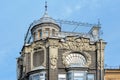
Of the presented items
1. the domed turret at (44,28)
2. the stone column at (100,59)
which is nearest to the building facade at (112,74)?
the stone column at (100,59)

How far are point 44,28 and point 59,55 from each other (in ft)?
13.7

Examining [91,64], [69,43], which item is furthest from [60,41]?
[91,64]

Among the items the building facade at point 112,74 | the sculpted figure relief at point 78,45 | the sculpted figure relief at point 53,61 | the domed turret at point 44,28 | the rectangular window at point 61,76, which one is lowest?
the rectangular window at point 61,76

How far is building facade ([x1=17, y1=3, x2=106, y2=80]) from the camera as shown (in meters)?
54.2

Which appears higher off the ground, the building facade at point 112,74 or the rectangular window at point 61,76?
the building facade at point 112,74

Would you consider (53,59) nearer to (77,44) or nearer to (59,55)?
(59,55)

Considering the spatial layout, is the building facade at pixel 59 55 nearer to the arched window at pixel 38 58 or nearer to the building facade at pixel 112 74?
the arched window at pixel 38 58

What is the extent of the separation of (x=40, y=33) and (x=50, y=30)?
1472 millimetres

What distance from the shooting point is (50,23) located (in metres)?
56.2

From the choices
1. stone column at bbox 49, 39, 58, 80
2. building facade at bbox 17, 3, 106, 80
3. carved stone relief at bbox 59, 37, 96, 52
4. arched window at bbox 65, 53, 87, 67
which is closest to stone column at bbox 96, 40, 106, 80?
building facade at bbox 17, 3, 106, 80

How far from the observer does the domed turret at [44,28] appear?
56156 mm

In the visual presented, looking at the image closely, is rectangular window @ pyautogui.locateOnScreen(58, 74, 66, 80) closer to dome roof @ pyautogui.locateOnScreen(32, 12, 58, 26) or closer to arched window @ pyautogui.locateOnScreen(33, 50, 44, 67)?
arched window @ pyautogui.locateOnScreen(33, 50, 44, 67)

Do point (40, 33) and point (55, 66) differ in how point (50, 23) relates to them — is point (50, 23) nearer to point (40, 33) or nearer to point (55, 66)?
point (40, 33)

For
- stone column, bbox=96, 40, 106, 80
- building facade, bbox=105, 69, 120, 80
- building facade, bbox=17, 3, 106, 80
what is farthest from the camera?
building facade, bbox=105, 69, 120, 80
